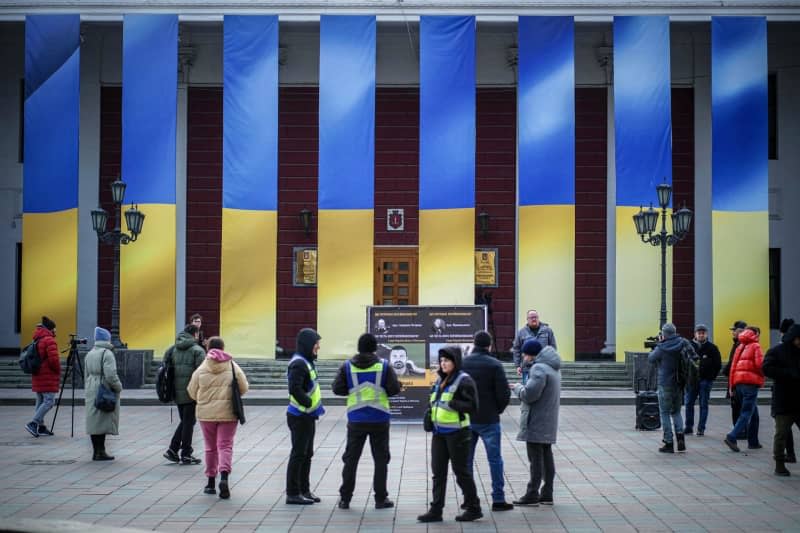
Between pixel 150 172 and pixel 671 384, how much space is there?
14.7m

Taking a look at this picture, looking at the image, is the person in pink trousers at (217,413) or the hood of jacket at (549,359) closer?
the hood of jacket at (549,359)

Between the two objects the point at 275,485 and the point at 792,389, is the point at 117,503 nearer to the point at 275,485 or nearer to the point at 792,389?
the point at 275,485

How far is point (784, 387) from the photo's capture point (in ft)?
38.5

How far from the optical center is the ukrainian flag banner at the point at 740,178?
23891 millimetres

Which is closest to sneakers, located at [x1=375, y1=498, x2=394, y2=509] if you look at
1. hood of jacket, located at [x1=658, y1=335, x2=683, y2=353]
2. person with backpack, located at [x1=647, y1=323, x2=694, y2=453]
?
person with backpack, located at [x1=647, y1=323, x2=694, y2=453]

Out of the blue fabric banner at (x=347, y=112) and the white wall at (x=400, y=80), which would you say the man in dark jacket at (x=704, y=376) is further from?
the white wall at (x=400, y=80)

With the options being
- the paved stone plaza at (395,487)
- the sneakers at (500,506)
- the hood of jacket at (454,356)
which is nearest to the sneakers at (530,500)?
the paved stone plaza at (395,487)

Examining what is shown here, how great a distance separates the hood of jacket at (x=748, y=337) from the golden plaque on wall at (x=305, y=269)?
15259 mm

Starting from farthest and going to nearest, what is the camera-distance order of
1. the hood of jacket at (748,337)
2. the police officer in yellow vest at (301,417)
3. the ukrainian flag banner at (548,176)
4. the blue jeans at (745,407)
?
the ukrainian flag banner at (548,176)
the hood of jacket at (748,337)
the blue jeans at (745,407)
the police officer in yellow vest at (301,417)

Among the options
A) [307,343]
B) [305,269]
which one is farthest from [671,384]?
[305,269]

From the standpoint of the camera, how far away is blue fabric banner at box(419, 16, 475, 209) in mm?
24234

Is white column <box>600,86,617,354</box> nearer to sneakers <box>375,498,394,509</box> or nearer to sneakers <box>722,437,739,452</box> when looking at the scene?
sneakers <box>722,437,739,452</box>

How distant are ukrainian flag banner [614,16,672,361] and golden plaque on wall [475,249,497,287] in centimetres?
419

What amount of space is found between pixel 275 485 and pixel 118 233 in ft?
40.2
